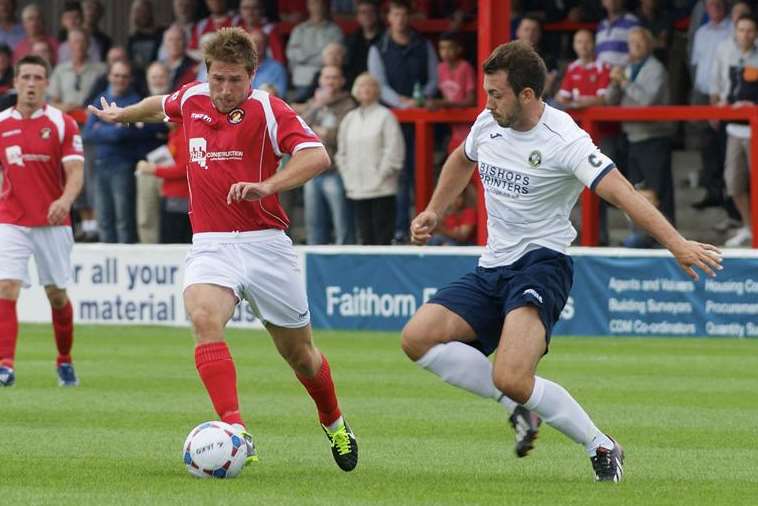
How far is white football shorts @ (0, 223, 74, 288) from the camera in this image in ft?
41.0

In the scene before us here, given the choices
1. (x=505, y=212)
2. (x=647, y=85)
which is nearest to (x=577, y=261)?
(x=647, y=85)

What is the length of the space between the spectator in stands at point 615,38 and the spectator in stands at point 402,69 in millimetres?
1874

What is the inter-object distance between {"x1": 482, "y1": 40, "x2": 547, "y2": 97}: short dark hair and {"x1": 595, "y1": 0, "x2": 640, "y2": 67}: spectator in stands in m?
10.8

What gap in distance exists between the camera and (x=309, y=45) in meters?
19.8

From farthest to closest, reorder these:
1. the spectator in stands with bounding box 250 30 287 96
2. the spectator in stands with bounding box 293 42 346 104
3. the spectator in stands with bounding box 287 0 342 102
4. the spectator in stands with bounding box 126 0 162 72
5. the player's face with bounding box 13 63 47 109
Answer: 1. the spectator in stands with bounding box 126 0 162 72
2. the spectator in stands with bounding box 287 0 342 102
3. the spectator in stands with bounding box 250 30 287 96
4. the spectator in stands with bounding box 293 42 346 104
5. the player's face with bounding box 13 63 47 109

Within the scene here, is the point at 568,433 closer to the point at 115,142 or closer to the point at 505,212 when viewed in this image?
the point at 505,212

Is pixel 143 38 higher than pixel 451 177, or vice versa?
pixel 143 38

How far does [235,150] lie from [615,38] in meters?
10.9

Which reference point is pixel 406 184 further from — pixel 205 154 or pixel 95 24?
pixel 205 154

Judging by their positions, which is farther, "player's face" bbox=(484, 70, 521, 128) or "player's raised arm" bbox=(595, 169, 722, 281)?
"player's face" bbox=(484, 70, 521, 128)

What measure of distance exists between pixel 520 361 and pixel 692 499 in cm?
98

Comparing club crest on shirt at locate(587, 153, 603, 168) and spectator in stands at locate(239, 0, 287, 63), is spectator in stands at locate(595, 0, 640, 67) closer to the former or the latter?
spectator in stands at locate(239, 0, 287, 63)

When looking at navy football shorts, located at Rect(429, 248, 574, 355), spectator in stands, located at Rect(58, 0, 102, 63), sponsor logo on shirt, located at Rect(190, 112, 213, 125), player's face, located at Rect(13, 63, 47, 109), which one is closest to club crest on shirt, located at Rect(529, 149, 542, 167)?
navy football shorts, located at Rect(429, 248, 574, 355)

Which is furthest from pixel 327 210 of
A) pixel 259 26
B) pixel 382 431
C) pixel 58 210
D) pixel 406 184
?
pixel 382 431
